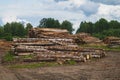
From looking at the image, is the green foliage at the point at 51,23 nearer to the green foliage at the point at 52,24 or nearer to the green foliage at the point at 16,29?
the green foliage at the point at 52,24

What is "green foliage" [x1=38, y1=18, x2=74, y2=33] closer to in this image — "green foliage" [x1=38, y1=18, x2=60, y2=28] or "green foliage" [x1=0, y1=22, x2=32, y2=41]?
"green foliage" [x1=38, y1=18, x2=60, y2=28]

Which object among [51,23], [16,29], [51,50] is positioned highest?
[51,23]

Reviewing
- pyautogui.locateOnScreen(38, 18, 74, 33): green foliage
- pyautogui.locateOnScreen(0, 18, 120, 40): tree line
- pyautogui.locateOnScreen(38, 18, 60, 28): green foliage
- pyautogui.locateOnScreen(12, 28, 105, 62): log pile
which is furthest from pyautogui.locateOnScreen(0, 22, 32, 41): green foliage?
pyautogui.locateOnScreen(12, 28, 105, 62): log pile

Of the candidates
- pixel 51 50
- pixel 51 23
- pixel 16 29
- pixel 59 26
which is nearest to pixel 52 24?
pixel 51 23

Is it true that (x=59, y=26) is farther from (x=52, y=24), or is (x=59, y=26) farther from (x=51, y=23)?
(x=52, y=24)

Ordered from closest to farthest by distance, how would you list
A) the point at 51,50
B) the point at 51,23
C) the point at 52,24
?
the point at 51,50 < the point at 52,24 < the point at 51,23

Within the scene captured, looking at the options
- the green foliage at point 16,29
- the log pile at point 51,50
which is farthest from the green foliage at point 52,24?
the log pile at point 51,50

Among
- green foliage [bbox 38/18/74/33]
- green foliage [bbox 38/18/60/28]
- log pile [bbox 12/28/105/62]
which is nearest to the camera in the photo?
log pile [bbox 12/28/105/62]

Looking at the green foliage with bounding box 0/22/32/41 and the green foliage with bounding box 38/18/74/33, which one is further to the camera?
the green foliage with bounding box 0/22/32/41

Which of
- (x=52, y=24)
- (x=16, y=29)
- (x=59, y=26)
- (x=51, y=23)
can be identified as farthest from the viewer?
(x=16, y=29)

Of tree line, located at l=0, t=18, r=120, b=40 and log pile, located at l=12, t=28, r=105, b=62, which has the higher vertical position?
tree line, located at l=0, t=18, r=120, b=40

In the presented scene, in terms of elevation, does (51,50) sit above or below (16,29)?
below

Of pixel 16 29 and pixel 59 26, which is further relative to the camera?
pixel 16 29

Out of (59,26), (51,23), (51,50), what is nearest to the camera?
(51,50)
